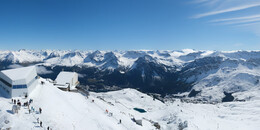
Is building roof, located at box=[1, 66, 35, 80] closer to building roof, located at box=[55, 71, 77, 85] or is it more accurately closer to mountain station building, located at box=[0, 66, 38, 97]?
mountain station building, located at box=[0, 66, 38, 97]

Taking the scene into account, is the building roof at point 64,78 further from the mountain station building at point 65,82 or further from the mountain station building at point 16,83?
the mountain station building at point 16,83

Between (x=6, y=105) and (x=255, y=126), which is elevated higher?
(x=6, y=105)

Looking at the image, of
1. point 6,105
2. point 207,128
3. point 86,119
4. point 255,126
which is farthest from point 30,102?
point 255,126

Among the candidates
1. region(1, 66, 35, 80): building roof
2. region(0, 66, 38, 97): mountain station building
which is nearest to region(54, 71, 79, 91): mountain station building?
region(1, 66, 35, 80): building roof

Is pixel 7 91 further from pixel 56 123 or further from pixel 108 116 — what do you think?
pixel 108 116

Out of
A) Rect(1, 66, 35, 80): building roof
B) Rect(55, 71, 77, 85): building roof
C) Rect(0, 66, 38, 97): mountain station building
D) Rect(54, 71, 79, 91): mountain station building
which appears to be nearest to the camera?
Rect(0, 66, 38, 97): mountain station building

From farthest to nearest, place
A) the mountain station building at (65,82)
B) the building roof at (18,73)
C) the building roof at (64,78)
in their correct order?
the building roof at (64,78) < the mountain station building at (65,82) < the building roof at (18,73)

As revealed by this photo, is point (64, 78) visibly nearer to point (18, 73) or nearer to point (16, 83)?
point (18, 73)

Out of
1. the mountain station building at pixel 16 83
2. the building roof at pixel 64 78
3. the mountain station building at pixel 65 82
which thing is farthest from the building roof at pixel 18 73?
the building roof at pixel 64 78

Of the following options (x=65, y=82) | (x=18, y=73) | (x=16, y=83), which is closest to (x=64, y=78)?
(x=65, y=82)

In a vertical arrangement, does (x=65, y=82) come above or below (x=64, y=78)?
below

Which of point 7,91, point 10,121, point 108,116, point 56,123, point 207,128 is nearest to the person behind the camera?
point 10,121

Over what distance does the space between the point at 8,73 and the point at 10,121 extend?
16064mm

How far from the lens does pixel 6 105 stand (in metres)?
30.6
